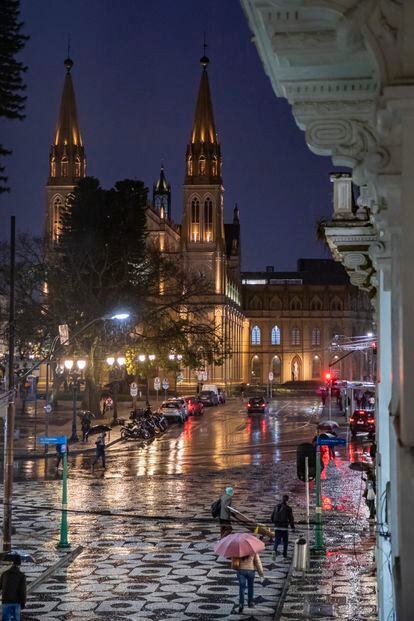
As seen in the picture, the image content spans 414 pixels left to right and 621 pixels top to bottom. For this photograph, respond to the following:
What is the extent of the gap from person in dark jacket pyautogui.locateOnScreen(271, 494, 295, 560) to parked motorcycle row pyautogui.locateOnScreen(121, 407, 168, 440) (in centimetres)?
3020

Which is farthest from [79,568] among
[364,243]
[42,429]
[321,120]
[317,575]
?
[42,429]

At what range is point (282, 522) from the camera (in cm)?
2111

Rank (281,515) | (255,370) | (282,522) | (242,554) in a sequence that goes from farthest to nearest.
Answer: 1. (255,370)
2. (281,515)
3. (282,522)
4. (242,554)

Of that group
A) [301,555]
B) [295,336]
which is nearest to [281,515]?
[301,555]

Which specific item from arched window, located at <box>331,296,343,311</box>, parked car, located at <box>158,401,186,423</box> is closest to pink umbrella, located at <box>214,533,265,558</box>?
parked car, located at <box>158,401,186,423</box>

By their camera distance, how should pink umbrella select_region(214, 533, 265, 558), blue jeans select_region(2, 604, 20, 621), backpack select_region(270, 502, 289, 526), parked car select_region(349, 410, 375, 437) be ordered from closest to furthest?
blue jeans select_region(2, 604, 20, 621) < pink umbrella select_region(214, 533, 265, 558) < backpack select_region(270, 502, 289, 526) < parked car select_region(349, 410, 375, 437)

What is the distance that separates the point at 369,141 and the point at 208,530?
61.0 feet

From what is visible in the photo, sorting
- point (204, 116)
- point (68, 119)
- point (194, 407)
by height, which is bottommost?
point (194, 407)

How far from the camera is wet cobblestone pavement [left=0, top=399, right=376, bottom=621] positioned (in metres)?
17.2

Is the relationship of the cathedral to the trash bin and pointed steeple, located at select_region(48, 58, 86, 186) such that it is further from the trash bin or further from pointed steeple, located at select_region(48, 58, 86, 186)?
the trash bin

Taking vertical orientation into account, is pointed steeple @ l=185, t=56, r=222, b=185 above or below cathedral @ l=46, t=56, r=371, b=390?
above

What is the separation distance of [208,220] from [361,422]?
263 feet

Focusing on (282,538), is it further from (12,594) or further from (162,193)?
(162,193)

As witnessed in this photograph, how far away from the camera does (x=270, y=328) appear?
156 metres
